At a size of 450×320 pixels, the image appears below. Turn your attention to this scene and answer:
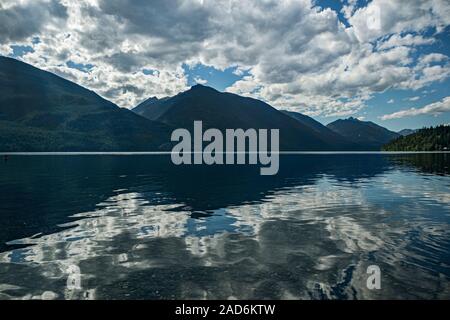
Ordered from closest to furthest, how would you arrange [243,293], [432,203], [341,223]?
[243,293] → [341,223] → [432,203]

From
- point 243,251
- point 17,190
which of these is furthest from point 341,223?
point 17,190

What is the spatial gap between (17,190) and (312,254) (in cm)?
5851

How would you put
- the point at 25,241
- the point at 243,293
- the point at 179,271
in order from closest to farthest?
the point at 243,293
the point at 179,271
the point at 25,241

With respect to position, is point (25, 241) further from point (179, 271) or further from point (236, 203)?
point (236, 203)

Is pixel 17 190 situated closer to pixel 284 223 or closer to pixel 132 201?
pixel 132 201

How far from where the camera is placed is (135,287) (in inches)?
705

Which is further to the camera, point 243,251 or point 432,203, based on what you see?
point 432,203

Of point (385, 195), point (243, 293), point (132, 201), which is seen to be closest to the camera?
point (243, 293)

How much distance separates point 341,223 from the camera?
33.4m
